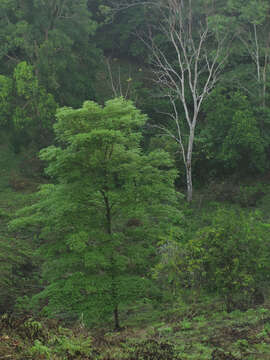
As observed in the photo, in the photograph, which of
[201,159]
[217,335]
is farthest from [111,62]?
[217,335]

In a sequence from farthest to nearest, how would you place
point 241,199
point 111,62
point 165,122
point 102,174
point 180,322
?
point 111,62, point 165,122, point 241,199, point 180,322, point 102,174

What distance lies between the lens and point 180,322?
1108 cm

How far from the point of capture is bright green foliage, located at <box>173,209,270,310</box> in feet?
32.3

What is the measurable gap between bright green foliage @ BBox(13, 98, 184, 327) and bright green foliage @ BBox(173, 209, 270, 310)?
106 centimetres

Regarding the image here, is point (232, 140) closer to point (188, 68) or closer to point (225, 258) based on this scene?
point (188, 68)

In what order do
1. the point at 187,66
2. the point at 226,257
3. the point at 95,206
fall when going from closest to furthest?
the point at 226,257 < the point at 95,206 < the point at 187,66

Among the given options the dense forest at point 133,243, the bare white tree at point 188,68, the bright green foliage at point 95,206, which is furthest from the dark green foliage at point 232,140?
the bright green foliage at point 95,206

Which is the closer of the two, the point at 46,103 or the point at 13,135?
the point at 46,103

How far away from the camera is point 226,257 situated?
9906 mm

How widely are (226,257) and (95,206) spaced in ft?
12.1

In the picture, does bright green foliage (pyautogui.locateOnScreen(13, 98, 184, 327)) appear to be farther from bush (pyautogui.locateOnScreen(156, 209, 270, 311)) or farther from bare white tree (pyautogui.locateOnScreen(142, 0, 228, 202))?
bare white tree (pyautogui.locateOnScreen(142, 0, 228, 202))

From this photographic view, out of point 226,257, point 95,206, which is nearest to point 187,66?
point 95,206

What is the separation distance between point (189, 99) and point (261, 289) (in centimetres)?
1899

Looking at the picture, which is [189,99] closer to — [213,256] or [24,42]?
[24,42]
